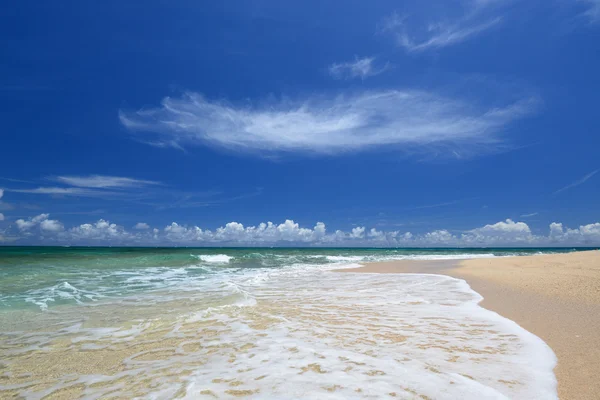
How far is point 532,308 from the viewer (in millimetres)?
7797

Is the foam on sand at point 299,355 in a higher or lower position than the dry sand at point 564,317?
lower

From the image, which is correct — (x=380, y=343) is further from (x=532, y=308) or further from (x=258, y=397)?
(x=532, y=308)

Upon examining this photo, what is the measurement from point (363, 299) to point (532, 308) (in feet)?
13.6

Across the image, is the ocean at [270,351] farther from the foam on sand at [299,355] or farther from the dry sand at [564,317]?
the dry sand at [564,317]

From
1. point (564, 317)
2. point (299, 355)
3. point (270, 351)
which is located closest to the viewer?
point (299, 355)

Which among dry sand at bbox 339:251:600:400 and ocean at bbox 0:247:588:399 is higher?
dry sand at bbox 339:251:600:400

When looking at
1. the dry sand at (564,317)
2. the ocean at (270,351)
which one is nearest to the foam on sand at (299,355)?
the ocean at (270,351)

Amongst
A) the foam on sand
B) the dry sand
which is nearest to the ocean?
the foam on sand

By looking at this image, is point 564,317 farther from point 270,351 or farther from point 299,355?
point 270,351

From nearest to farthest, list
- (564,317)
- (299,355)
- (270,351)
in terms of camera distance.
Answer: (299,355) → (270,351) → (564,317)

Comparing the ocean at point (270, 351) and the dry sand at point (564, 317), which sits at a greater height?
the dry sand at point (564, 317)

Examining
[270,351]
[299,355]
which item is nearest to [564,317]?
[299,355]

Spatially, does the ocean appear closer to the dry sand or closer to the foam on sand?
the foam on sand

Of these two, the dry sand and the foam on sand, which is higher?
the dry sand
